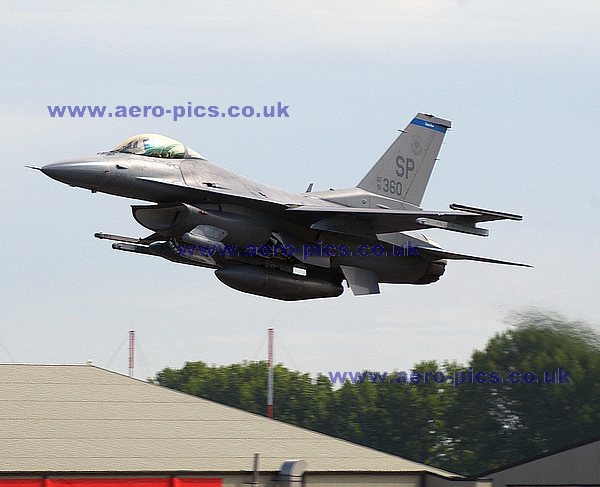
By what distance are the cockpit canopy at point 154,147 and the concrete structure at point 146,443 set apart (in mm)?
6696

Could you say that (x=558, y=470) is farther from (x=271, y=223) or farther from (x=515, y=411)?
(x=515, y=411)

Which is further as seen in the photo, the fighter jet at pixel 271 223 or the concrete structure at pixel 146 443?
the concrete structure at pixel 146 443

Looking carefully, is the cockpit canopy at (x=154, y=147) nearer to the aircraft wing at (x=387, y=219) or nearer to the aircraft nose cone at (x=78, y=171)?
the aircraft nose cone at (x=78, y=171)

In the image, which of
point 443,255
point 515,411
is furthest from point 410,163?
point 515,411

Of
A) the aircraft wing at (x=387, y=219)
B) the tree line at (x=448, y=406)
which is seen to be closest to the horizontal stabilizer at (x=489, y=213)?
the aircraft wing at (x=387, y=219)

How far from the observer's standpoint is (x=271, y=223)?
90.1 feet

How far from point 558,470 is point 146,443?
13068 mm

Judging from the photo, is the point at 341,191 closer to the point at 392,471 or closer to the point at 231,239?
the point at 231,239

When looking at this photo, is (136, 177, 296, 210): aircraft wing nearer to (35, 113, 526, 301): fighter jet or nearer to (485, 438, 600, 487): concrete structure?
(35, 113, 526, 301): fighter jet

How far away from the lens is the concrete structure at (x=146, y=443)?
27281 millimetres

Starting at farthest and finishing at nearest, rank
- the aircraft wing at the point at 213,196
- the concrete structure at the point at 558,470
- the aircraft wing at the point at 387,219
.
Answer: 1. the concrete structure at the point at 558,470
2. the aircraft wing at the point at 387,219
3. the aircraft wing at the point at 213,196

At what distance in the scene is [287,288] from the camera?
27.6m

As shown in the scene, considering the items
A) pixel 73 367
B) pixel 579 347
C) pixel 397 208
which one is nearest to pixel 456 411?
pixel 579 347

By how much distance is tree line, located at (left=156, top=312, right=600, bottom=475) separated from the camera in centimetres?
5609
